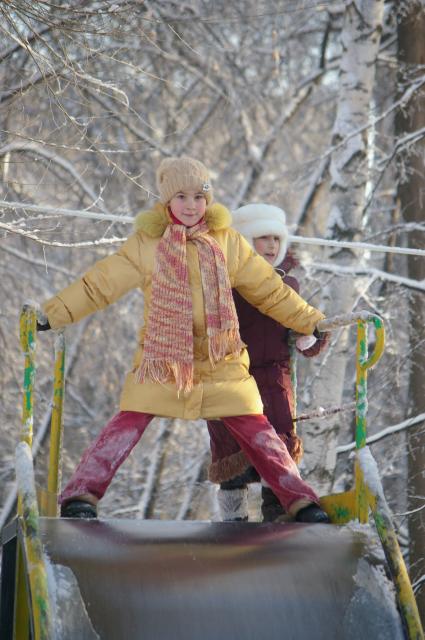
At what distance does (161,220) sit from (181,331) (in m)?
0.45

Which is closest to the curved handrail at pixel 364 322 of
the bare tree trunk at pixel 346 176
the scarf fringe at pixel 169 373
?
the scarf fringe at pixel 169 373

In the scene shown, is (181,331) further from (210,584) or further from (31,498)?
(210,584)

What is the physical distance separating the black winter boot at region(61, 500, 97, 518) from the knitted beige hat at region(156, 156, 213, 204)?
1.19 meters

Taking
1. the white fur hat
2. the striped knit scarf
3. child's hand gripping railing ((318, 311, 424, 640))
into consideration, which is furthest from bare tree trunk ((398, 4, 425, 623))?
the striped knit scarf

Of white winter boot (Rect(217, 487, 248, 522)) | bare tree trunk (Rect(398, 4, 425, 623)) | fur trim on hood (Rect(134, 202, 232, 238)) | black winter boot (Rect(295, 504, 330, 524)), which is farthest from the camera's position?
bare tree trunk (Rect(398, 4, 425, 623))

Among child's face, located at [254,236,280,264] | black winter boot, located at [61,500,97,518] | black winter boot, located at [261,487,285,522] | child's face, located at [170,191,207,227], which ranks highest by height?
child's face, located at [170,191,207,227]

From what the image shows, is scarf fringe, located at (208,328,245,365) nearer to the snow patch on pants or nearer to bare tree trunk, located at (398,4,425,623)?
the snow patch on pants

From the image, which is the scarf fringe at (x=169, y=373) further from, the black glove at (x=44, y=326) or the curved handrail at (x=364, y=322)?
the curved handrail at (x=364, y=322)

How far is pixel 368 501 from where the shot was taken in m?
4.19

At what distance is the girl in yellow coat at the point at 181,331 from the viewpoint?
443cm

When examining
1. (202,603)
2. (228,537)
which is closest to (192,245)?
(228,537)

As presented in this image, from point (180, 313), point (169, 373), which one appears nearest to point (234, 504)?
point (169, 373)

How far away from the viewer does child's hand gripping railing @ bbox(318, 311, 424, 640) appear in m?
3.90

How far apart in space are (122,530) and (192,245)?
1.14m
